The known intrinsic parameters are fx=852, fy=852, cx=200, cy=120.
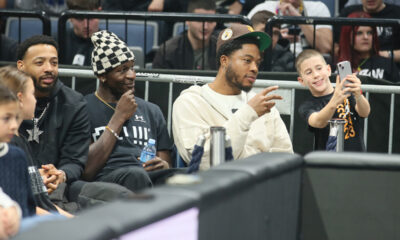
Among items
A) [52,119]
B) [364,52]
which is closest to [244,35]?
[52,119]

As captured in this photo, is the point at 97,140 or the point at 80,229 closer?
the point at 80,229

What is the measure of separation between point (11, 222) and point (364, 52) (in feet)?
19.0

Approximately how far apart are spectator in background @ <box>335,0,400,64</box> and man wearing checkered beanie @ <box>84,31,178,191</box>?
3.27m

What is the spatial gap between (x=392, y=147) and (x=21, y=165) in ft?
14.3

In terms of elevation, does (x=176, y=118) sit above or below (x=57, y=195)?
above

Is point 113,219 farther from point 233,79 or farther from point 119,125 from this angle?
point 233,79

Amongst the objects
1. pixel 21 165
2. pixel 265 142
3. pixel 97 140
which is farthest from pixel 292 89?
pixel 21 165

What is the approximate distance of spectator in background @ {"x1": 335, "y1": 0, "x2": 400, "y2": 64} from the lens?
29.7ft

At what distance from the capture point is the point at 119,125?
6082 mm

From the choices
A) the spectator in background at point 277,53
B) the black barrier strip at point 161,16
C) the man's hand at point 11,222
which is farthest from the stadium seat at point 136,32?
the man's hand at point 11,222

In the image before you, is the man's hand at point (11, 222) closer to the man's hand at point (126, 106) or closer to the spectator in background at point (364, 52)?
the man's hand at point (126, 106)

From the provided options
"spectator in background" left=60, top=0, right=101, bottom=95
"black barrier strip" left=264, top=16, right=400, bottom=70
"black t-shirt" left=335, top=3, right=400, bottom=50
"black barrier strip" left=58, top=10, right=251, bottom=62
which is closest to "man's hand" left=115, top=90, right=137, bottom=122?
"black barrier strip" left=58, top=10, right=251, bottom=62

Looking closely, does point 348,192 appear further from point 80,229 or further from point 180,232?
point 80,229

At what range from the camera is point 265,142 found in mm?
6121
